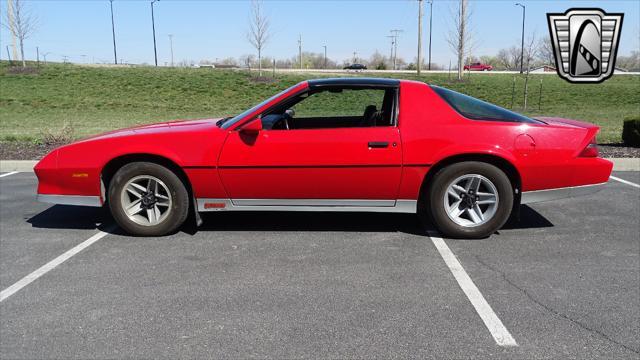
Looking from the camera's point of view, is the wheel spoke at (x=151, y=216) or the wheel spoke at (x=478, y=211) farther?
the wheel spoke at (x=151, y=216)

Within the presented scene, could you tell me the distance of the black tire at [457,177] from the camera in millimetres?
4680

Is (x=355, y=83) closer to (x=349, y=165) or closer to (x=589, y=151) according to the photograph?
(x=349, y=165)

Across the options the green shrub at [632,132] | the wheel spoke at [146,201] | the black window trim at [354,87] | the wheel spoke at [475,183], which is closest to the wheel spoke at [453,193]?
the wheel spoke at [475,183]

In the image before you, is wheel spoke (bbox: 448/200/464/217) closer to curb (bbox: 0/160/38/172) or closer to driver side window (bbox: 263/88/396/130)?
driver side window (bbox: 263/88/396/130)

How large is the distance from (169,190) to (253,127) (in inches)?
39.8

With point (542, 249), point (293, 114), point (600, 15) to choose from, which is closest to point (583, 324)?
point (542, 249)

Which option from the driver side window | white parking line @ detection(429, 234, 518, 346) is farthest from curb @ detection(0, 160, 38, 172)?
white parking line @ detection(429, 234, 518, 346)

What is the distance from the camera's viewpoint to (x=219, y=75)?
34.2 m

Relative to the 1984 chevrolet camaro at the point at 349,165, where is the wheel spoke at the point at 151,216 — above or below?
below

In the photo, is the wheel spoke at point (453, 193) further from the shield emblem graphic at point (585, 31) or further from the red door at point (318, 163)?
the shield emblem graphic at point (585, 31)

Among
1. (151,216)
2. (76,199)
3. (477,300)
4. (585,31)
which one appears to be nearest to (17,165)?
(76,199)

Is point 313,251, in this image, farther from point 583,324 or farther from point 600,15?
point 600,15

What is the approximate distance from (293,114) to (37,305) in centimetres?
296

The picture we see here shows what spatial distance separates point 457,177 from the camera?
15.4ft
